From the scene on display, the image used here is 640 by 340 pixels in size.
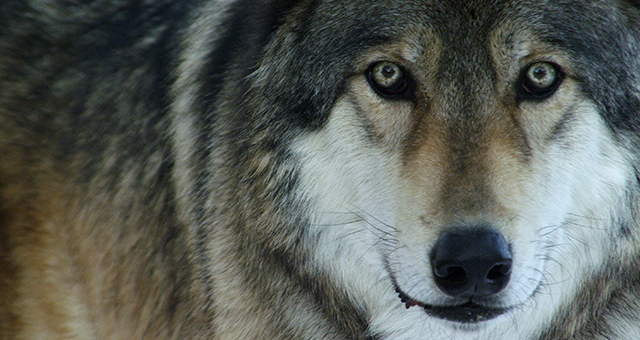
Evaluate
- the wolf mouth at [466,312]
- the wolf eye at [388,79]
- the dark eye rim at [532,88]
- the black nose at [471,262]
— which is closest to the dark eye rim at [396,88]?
the wolf eye at [388,79]

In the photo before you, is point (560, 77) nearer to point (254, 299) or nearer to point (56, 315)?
point (254, 299)

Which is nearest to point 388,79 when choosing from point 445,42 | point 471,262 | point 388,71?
point 388,71

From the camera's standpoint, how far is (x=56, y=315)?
3.31 metres

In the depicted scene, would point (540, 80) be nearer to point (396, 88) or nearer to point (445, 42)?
point (445, 42)

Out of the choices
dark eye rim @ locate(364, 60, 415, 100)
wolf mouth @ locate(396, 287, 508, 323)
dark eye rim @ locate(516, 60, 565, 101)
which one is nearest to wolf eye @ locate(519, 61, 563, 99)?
dark eye rim @ locate(516, 60, 565, 101)

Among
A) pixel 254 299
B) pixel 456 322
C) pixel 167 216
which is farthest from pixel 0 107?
pixel 456 322

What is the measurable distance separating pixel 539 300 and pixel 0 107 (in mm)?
2307

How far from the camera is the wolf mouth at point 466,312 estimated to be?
7.43 ft

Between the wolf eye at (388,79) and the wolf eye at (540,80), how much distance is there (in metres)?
0.37

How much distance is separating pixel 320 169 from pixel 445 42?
0.57m

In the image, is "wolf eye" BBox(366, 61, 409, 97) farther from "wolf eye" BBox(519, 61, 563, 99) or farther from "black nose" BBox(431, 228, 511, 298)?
"black nose" BBox(431, 228, 511, 298)

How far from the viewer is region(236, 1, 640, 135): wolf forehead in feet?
7.79

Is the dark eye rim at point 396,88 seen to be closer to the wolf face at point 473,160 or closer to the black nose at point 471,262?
the wolf face at point 473,160

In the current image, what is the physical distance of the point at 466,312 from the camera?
7.46 feet
